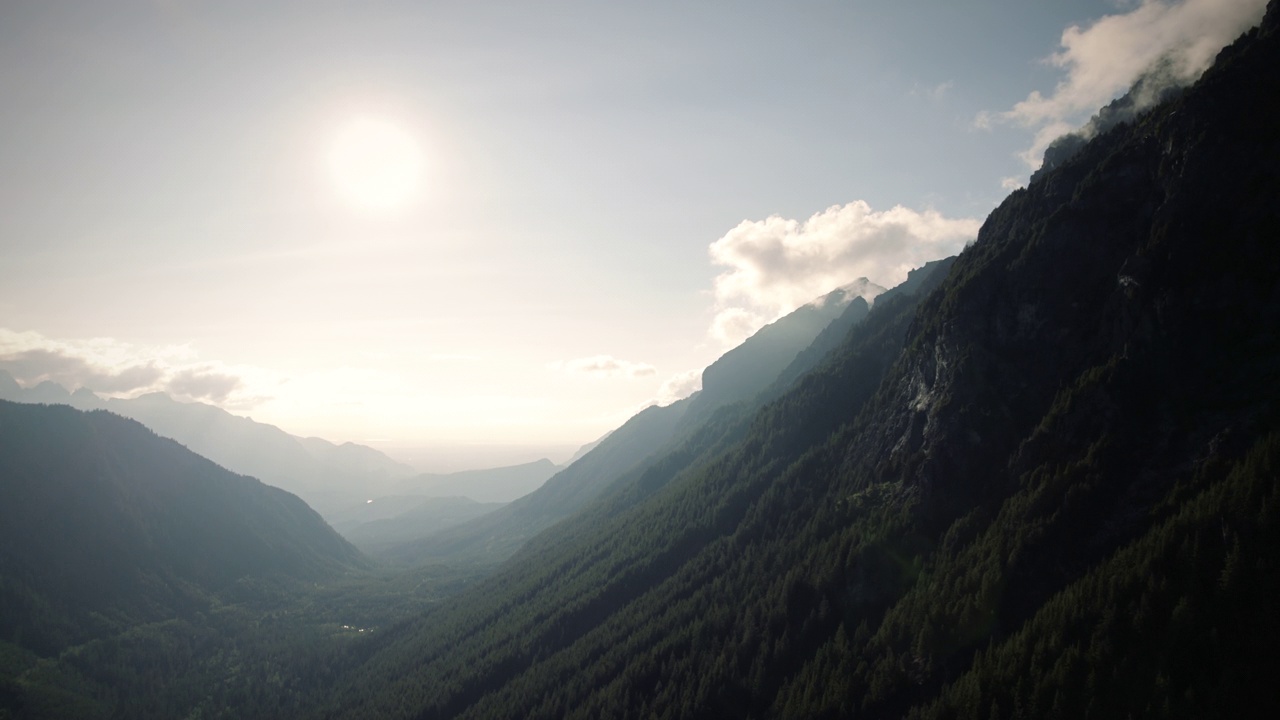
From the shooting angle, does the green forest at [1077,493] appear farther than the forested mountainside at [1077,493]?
No

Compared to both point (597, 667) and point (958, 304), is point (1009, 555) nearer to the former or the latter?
point (958, 304)

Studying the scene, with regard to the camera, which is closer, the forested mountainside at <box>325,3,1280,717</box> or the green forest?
the green forest

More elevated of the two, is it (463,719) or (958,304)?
(958,304)

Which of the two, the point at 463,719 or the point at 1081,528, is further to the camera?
the point at 463,719

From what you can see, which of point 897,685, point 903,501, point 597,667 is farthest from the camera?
point 597,667

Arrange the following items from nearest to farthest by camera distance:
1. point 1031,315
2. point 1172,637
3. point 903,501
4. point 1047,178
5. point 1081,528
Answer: point 1172,637 < point 1081,528 < point 1031,315 < point 903,501 < point 1047,178

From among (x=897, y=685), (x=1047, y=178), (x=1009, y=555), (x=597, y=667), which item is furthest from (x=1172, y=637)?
(x=597, y=667)

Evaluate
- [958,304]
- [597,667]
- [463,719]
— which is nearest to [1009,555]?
[958,304]

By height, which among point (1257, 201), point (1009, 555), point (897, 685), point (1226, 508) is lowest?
point (897, 685)
